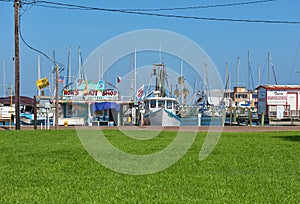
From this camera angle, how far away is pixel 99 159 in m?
13.4

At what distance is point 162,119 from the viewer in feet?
150

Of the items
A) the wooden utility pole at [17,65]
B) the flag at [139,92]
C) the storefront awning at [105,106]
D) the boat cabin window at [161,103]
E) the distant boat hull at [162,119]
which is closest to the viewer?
the wooden utility pole at [17,65]

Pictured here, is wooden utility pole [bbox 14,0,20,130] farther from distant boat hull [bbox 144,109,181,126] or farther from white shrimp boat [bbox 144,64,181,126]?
distant boat hull [bbox 144,109,181,126]

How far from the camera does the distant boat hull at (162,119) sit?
150 feet

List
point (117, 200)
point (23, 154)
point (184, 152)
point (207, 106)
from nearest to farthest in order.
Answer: point (117, 200)
point (23, 154)
point (184, 152)
point (207, 106)

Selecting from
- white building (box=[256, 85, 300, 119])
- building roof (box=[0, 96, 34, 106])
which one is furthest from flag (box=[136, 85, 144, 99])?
building roof (box=[0, 96, 34, 106])

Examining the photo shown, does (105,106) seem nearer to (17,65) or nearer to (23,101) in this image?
(17,65)

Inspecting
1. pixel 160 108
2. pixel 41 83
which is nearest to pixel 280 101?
pixel 160 108

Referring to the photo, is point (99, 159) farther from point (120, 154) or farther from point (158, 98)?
point (158, 98)

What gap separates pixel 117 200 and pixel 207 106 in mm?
65162

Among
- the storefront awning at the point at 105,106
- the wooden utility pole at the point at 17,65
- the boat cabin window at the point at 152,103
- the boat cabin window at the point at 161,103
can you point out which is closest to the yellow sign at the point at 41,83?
the wooden utility pole at the point at 17,65

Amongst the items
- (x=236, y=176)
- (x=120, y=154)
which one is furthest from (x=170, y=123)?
(x=236, y=176)

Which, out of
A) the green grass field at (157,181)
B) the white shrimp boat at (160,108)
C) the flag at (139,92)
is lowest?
the green grass field at (157,181)

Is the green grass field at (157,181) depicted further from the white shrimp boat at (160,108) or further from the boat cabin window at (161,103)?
the boat cabin window at (161,103)
